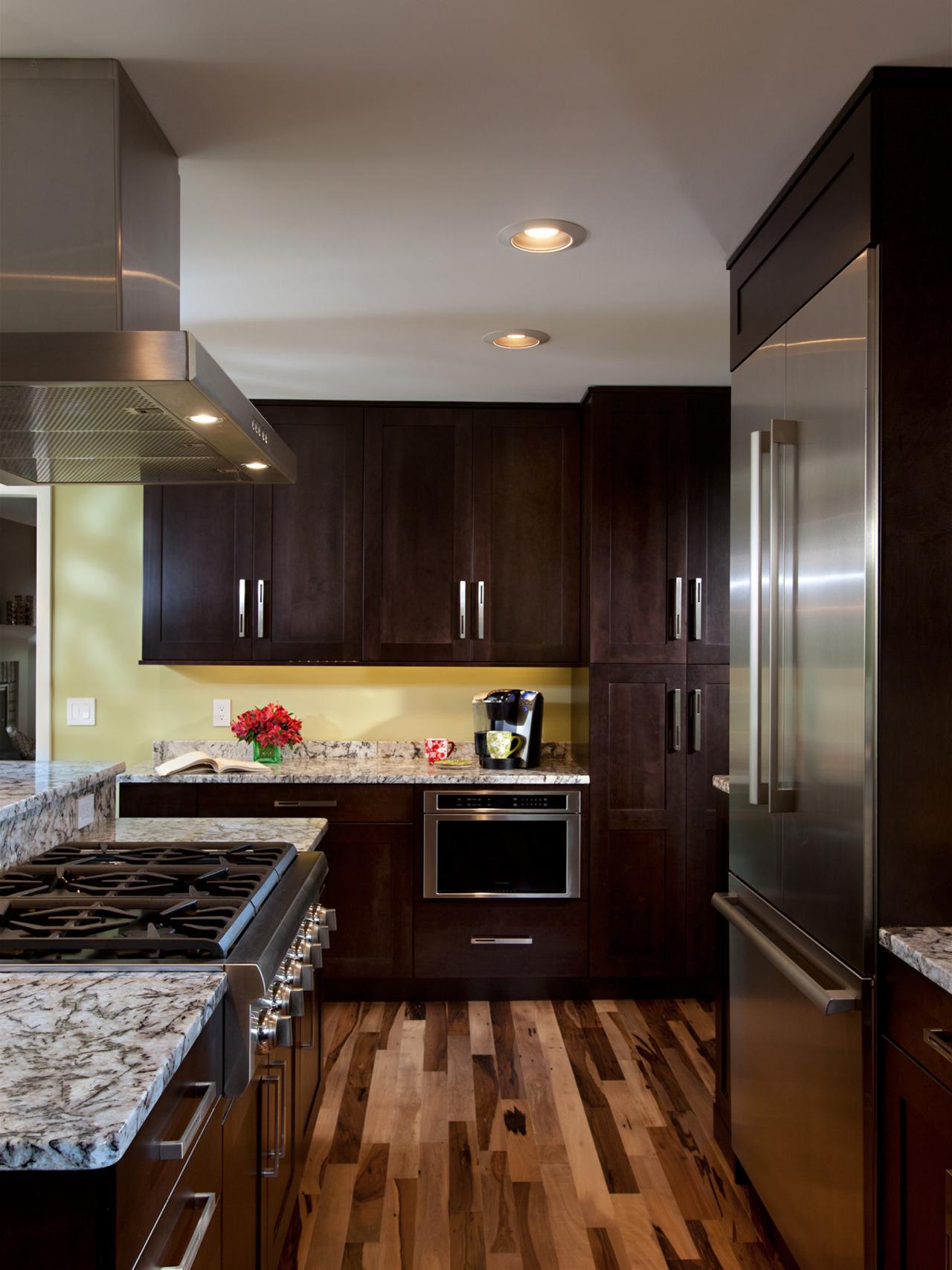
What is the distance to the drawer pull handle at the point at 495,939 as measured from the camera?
13.2 feet

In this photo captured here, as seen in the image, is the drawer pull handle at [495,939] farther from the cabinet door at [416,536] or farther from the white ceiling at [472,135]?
the white ceiling at [472,135]

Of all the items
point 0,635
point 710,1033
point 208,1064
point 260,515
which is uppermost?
point 260,515

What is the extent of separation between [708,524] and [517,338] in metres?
1.20

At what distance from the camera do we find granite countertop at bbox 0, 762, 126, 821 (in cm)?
231

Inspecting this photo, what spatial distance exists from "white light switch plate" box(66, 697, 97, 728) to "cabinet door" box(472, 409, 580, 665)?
1740mm

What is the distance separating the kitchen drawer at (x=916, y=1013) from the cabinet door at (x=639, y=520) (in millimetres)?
2321

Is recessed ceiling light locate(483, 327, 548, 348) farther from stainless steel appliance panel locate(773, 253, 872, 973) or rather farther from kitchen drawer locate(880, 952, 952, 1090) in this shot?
kitchen drawer locate(880, 952, 952, 1090)

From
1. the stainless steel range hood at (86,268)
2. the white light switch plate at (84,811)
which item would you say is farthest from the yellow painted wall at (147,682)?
the stainless steel range hood at (86,268)

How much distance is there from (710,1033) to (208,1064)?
106 inches

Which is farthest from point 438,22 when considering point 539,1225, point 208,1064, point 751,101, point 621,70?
point 539,1225

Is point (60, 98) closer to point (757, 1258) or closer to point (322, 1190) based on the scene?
point (322, 1190)

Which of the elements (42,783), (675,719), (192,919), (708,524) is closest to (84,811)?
(42,783)

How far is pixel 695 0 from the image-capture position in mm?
1577

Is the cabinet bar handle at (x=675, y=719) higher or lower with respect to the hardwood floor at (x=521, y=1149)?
higher
